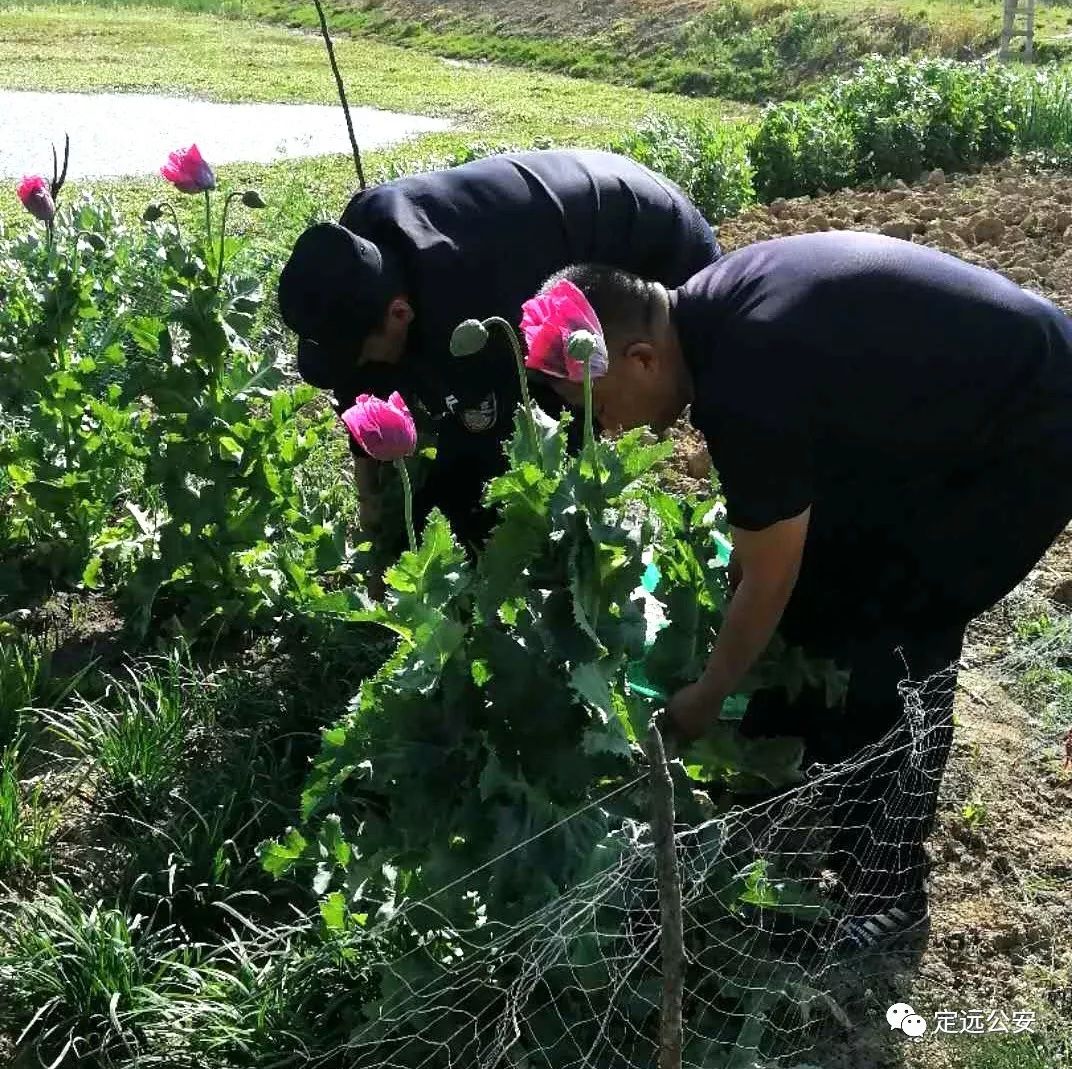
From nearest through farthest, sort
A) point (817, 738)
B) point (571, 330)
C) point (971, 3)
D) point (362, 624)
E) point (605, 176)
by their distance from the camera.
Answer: point (571, 330) → point (817, 738) → point (605, 176) → point (362, 624) → point (971, 3)

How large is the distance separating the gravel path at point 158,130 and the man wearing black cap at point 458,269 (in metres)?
9.01

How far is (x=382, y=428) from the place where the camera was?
2.14 meters

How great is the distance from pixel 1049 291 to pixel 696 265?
127 inches

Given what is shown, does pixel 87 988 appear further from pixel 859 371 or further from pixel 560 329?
pixel 859 371

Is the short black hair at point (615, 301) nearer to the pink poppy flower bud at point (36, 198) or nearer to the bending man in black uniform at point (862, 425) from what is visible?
the bending man in black uniform at point (862, 425)

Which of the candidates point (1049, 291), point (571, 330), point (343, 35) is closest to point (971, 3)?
point (343, 35)

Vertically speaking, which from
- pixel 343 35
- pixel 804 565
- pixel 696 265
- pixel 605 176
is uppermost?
pixel 605 176

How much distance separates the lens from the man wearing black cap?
106 inches

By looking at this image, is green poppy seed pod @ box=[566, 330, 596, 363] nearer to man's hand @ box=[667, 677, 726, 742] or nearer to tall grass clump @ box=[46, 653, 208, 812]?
man's hand @ box=[667, 677, 726, 742]

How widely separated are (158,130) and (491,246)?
11841 mm

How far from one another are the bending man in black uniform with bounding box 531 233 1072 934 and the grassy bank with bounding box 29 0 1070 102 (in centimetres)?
1510

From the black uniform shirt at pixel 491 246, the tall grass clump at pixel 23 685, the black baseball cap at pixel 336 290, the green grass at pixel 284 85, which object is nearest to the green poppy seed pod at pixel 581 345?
the black baseball cap at pixel 336 290

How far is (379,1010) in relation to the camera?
2.10 m

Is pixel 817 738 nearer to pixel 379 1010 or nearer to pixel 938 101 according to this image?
pixel 379 1010
